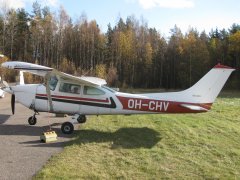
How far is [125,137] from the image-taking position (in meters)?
11.4

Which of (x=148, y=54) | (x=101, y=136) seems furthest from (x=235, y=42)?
(x=101, y=136)

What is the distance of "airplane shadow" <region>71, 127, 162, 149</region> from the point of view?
34.0 ft

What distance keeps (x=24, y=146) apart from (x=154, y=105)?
4.62m

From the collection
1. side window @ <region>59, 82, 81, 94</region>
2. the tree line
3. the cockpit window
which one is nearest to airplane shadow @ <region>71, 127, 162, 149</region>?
side window @ <region>59, 82, 81, 94</region>

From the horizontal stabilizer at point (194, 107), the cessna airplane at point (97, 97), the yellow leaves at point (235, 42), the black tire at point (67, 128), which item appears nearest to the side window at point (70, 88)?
the cessna airplane at point (97, 97)

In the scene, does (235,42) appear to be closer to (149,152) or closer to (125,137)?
(125,137)

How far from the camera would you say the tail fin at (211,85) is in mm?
11789

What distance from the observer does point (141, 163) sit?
8367 millimetres

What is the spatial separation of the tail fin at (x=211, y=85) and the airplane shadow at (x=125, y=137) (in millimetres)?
1917

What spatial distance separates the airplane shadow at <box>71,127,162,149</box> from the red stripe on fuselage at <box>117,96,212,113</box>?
32.0 inches

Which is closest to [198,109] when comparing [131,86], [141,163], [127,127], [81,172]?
[127,127]

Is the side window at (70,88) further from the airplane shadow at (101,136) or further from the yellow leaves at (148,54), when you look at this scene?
the yellow leaves at (148,54)

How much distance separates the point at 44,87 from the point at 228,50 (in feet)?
179

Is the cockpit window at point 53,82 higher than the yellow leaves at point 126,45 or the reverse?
the reverse
